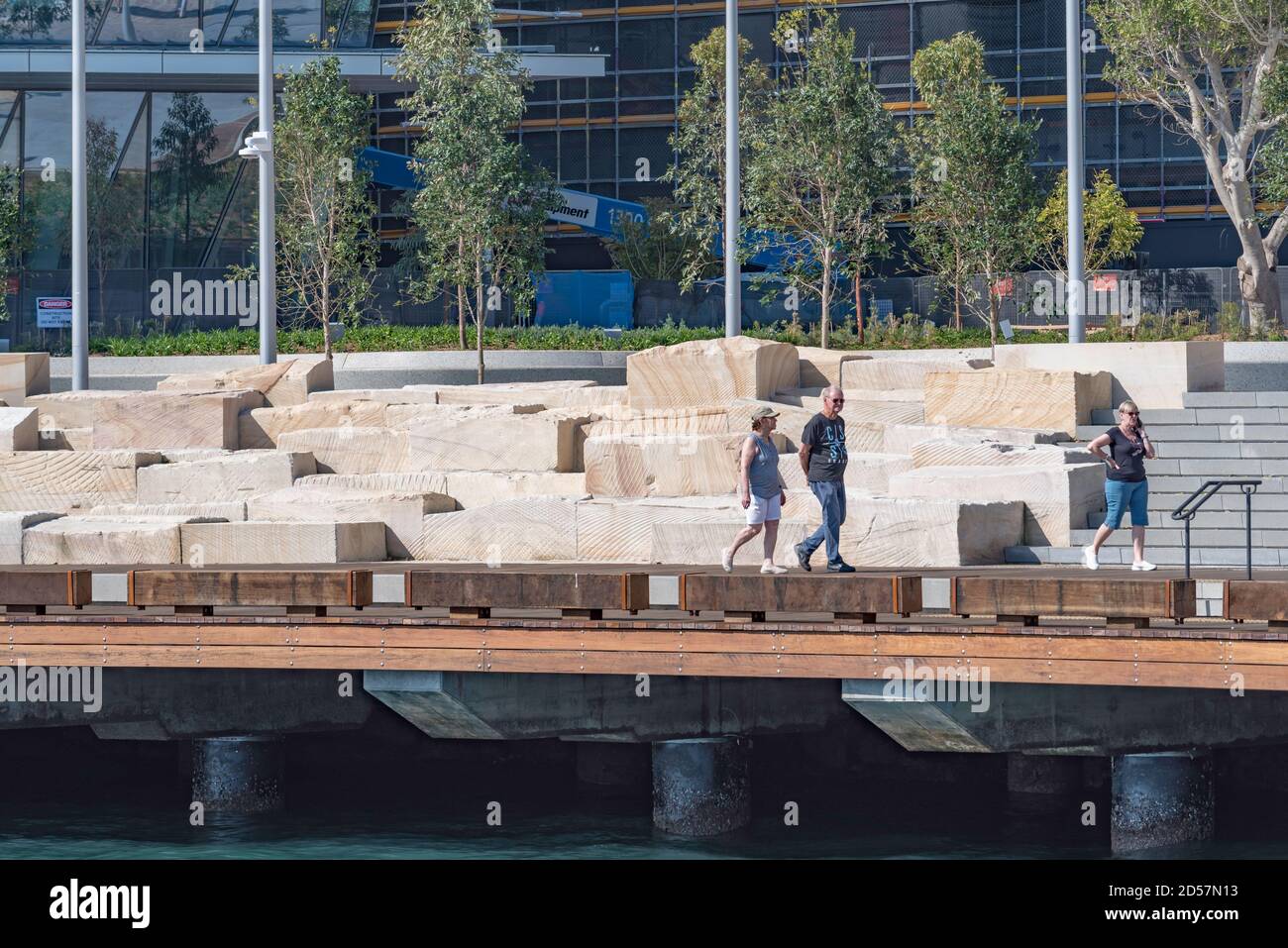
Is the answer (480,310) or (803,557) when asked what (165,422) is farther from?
(480,310)

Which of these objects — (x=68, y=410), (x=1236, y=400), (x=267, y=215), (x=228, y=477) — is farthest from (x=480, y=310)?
(x=1236, y=400)

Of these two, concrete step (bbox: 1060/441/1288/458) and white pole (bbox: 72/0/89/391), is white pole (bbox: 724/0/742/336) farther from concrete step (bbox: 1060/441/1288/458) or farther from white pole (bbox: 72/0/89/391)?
white pole (bbox: 72/0/89/391)

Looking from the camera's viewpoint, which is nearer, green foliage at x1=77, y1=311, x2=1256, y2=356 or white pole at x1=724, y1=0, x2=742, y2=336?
white pole at x1=724, y1=0, x2=742, y2=336

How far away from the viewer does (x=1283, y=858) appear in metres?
14.8

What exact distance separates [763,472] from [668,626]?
2.13 m

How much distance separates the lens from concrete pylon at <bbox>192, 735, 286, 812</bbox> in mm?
16812

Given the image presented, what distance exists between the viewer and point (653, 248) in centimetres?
4769

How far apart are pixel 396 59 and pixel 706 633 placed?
94.2 feet

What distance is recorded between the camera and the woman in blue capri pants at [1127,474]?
16.6m

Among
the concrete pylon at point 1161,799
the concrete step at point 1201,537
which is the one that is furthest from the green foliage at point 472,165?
the concrete pylon at point 1161,799

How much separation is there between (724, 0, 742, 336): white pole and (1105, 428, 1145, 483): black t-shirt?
13452 millimetres

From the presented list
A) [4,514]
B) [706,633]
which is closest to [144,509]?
[4,514]

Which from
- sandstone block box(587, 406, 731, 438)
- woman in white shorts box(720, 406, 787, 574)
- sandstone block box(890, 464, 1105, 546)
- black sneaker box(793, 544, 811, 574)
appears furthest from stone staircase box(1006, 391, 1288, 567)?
sandstone block box(587, 406, 731, 438)
